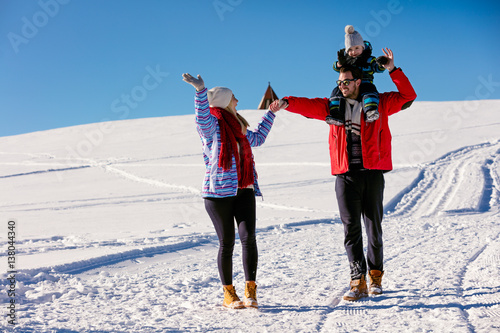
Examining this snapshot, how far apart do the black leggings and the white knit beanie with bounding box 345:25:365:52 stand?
5.05 feet

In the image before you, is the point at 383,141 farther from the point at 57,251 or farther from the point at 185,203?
the point at 185,203

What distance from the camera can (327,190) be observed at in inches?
494

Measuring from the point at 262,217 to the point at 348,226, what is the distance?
5531 mm

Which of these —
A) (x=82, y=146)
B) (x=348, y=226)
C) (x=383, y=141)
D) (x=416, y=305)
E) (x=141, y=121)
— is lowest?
(x=416, y=305)

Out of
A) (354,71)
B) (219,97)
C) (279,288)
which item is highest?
(354,71)

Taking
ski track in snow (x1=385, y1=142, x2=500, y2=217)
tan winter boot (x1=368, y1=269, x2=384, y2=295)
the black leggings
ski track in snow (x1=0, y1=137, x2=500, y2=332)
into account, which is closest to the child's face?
the black leggings

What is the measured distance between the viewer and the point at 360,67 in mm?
4184

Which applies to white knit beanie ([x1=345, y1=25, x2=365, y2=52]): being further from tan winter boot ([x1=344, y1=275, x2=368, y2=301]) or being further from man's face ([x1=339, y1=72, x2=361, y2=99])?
tan winter boot ([x1=344, y1=275, x2=368, y2=301])

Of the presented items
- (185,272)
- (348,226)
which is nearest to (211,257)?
(185,272)

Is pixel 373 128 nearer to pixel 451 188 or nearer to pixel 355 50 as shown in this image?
pixel 355 50

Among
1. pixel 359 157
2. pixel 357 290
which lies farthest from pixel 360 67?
pixel 357 290

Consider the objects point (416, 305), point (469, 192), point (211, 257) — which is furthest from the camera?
point (469, 192)

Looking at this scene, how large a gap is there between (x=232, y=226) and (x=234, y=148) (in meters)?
0.60

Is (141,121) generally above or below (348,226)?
above
